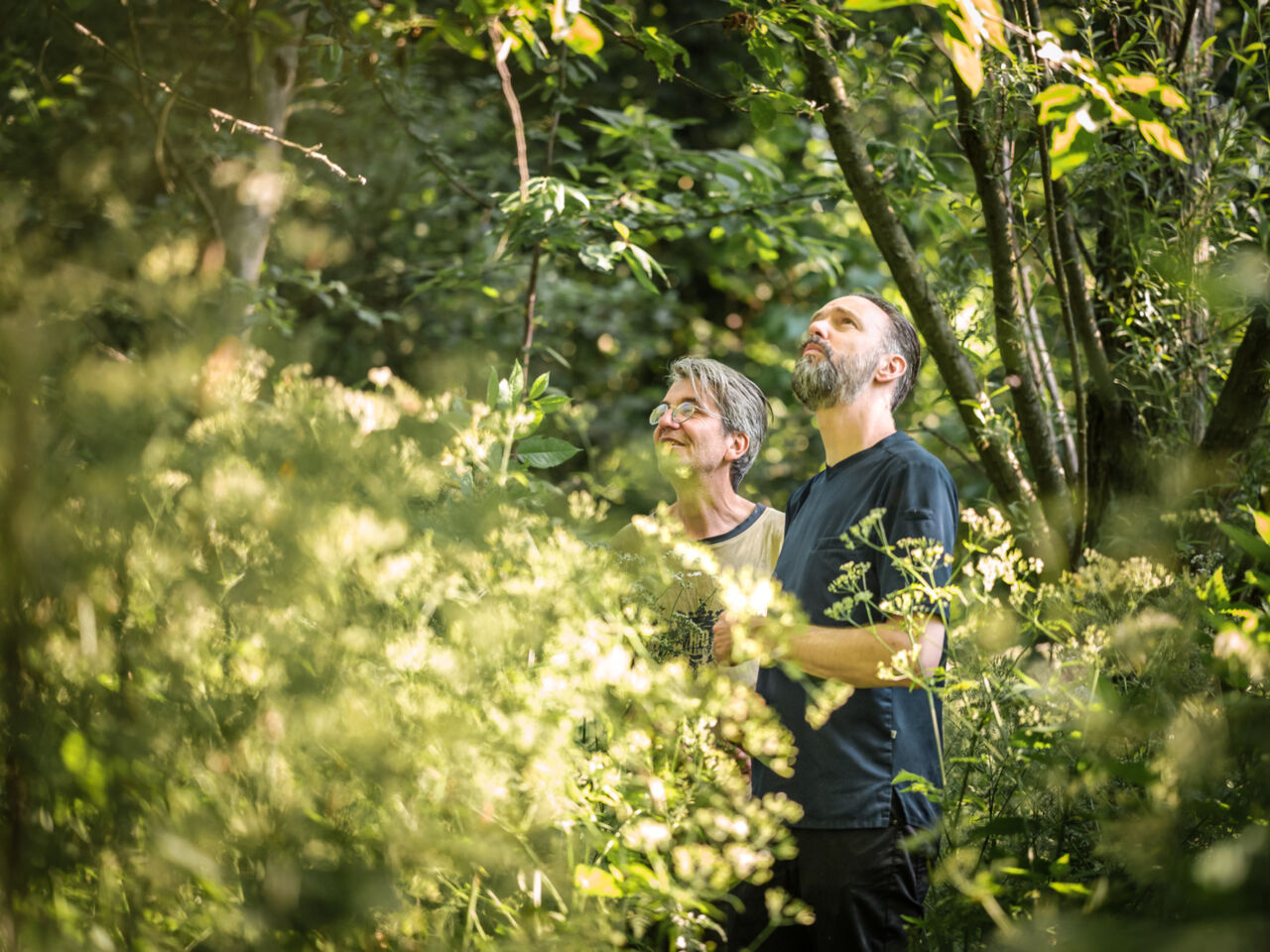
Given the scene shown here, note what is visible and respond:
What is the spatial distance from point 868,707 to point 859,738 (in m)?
0.06

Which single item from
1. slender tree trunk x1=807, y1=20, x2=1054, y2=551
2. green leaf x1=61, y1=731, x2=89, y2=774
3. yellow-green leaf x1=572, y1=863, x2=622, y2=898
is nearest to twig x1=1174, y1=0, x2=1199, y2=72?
slender tree trunk x1=807, y1=20, x2=1054, y2=551

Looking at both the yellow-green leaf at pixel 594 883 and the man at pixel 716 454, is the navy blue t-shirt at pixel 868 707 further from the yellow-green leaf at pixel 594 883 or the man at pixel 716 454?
the yellow-green leaf at pixel 594 883

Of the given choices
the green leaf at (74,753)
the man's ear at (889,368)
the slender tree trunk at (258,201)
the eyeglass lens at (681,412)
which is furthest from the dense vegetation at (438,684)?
the slender tree trunk at (258,201)

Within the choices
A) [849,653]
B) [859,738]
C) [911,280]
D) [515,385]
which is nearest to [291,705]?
[515,385]

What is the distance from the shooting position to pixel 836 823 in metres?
1.68

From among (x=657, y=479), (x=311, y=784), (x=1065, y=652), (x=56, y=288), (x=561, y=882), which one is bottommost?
(x=657, y=479)

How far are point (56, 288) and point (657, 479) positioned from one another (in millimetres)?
1903

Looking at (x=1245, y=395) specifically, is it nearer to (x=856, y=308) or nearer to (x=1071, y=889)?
(x=856, y=308)

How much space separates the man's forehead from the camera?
210cm

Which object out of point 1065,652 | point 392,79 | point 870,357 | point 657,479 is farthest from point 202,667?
point 392,79

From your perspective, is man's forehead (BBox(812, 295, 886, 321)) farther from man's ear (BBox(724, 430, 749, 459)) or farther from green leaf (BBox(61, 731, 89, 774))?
green leaf (BBox(61, 731, 89, 774))

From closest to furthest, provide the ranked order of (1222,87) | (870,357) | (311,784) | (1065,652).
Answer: (311,784) < (1065,652) < (870,357) < (1222,87)

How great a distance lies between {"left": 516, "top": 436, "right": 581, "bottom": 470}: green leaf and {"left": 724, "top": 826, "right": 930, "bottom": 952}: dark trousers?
802 millimetres

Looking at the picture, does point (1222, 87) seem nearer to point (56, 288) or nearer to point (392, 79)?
point (392, 79)
